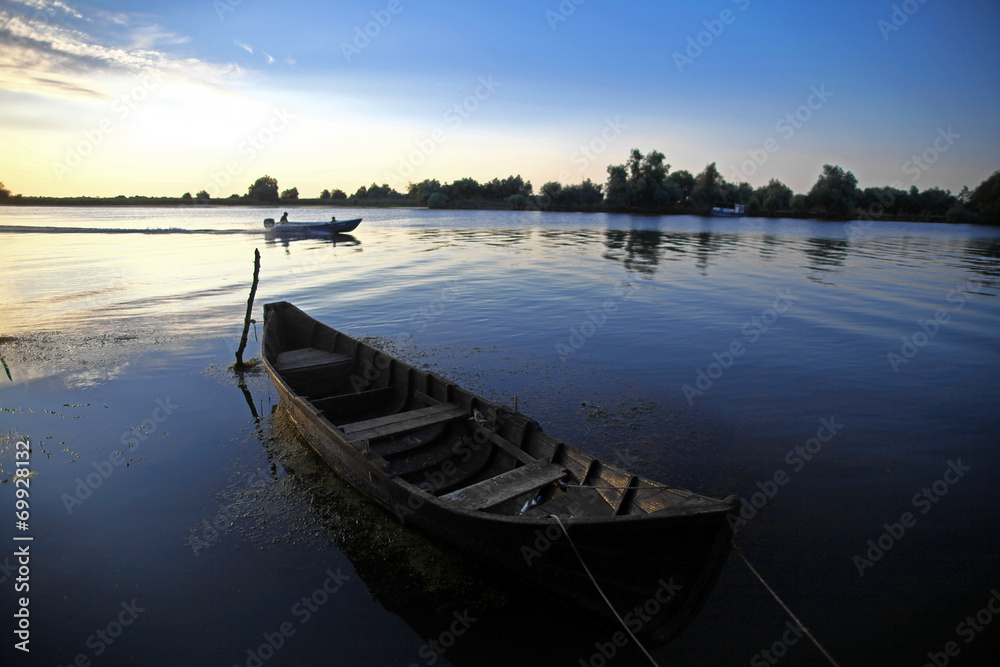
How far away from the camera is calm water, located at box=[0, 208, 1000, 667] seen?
15.9 ft

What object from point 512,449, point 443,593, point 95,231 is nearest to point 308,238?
point 95,231

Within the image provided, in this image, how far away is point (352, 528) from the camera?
6246 mm

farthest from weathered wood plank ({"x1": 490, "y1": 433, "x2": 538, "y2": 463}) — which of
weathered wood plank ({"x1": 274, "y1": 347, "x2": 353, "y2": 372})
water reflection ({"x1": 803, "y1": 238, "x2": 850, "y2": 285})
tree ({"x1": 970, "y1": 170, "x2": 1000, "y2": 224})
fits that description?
tree ({"x1": 970, "y1": 170, "x2": 1000, "y2": 224})

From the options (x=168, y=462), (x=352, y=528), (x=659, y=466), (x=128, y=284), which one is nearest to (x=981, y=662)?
(x=659, y=466)

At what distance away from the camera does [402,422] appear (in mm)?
7449

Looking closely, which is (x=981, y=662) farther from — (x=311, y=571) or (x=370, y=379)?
(x=370, y=379)

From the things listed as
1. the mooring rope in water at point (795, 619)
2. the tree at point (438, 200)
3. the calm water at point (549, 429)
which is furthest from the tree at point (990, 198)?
the tree at point (438, 200)

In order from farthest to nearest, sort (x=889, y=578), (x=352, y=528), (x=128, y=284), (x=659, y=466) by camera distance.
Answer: (x=128, y=284), (x=659, y=466), (x=352, y=528), (x=889, y=578)

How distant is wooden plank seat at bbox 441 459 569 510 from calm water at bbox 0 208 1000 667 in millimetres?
822

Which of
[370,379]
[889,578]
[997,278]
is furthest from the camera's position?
[997,278]

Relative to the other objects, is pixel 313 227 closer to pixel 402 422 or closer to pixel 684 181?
pixel 402 422

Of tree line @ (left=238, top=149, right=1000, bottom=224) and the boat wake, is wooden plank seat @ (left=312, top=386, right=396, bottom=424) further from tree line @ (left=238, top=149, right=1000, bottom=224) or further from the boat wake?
tree line @ (left=238, top=149, right=1000, bottom=224)

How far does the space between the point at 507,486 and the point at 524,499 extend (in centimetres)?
37

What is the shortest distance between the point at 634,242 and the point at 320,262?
30.9m
